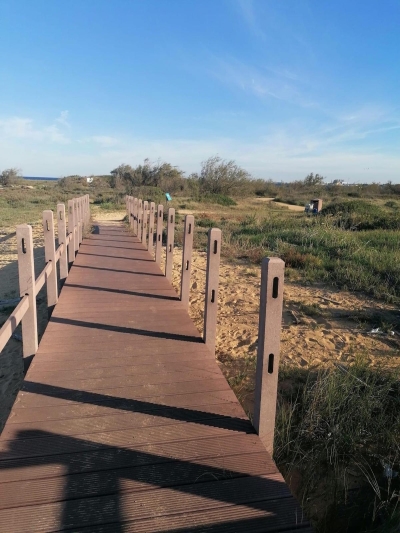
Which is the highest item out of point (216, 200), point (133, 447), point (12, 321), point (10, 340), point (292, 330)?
point (216, 200)

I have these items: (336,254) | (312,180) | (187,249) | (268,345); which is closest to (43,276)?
(187,249)

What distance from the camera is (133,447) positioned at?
2.41 m

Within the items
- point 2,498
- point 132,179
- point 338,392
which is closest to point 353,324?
point 338,392

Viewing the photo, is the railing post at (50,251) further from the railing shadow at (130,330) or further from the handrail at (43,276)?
the railing shadow at (130,330)

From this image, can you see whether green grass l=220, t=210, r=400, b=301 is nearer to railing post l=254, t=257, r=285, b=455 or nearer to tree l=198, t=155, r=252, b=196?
railing post l=254, t=257, r=285, b=455

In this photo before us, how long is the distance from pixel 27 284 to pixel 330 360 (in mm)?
3239

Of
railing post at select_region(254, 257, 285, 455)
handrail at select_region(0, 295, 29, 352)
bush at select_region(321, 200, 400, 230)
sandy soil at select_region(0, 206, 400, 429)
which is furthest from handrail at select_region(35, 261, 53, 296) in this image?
bush at select_region(321, 200, 400, 230)

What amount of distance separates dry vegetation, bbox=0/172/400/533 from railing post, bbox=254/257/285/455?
387 millimetres

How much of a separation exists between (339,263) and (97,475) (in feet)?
26.3

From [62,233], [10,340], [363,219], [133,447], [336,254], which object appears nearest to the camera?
[133,447]

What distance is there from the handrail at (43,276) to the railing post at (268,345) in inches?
92.9

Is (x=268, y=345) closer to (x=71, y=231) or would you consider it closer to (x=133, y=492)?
(x=133, y=492)

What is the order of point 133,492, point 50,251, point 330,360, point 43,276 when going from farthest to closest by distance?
point 50,251
point 330,360
point 43,276
point 133,492

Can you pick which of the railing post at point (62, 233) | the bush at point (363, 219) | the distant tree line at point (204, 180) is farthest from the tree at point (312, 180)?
the railing post at point (62, 233)
